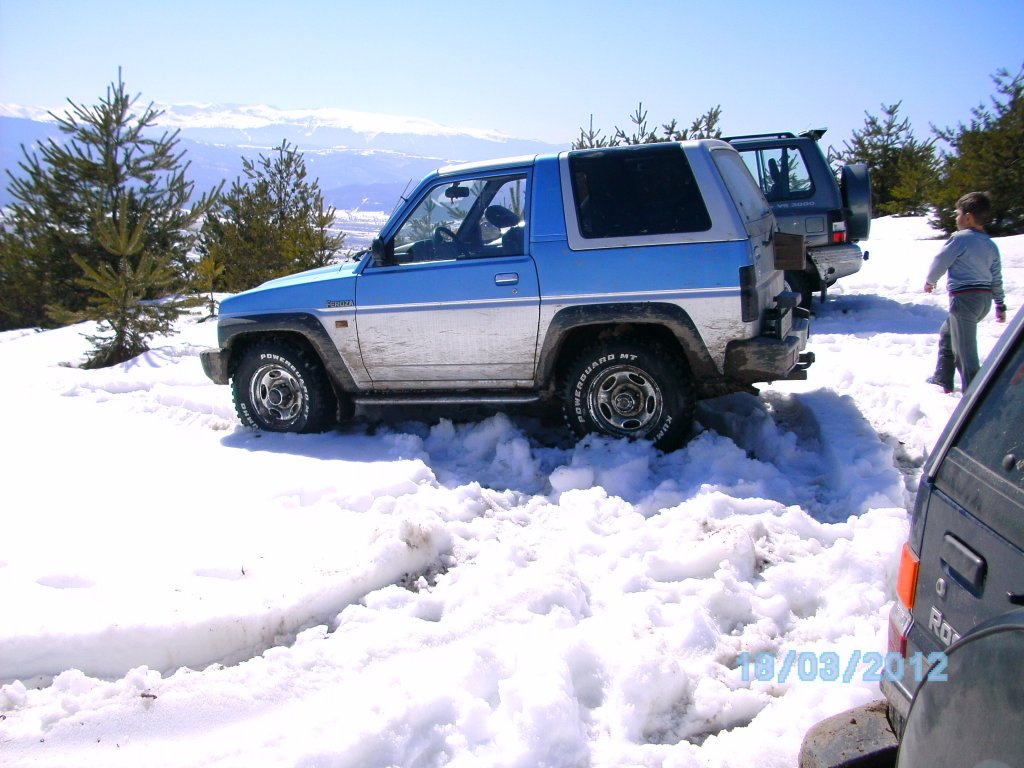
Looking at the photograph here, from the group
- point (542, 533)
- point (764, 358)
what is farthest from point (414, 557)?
point (764, 358)

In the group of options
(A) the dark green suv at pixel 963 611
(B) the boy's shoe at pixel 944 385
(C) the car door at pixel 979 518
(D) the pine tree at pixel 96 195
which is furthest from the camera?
(D) the pine tree at pixel 96 195

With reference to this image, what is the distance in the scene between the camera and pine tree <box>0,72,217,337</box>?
541 inches

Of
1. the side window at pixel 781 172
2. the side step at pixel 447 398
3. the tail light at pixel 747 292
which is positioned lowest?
the side step at pixel 447 398

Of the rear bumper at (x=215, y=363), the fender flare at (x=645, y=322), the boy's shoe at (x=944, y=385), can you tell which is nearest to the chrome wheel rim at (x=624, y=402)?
the fender flare at (x=645, y=322)

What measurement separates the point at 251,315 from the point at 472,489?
8.03 feet

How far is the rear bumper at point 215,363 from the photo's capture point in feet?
19.6

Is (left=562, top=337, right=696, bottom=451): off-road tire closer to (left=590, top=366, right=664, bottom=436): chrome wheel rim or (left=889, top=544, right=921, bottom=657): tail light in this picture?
(left=590, top=366, right=664, bottom=436): chrome wheel rim

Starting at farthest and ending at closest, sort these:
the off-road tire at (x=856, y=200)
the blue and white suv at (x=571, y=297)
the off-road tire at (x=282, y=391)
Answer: the off-road tire at (x=856, y=200) < the off-road tire at (x=282, y=391) < the blue and white suv at (x=571, y=297)

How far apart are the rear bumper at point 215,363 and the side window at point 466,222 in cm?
171

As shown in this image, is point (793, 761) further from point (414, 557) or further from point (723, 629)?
point (414, 557)

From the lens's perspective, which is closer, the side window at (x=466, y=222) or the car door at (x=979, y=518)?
the car door at (x=979, y=518)

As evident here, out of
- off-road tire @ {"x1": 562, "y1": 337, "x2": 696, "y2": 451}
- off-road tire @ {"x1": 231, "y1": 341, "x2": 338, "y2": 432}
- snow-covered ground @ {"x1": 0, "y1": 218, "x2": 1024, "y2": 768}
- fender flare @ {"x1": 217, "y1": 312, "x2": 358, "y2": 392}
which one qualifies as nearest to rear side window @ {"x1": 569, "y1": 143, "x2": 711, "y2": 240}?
off-road tire @ {"x1": 562, "y1": 337, "x2": 696, "y2": 451}

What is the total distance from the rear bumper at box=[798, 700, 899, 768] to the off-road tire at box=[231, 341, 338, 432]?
4.42 m
